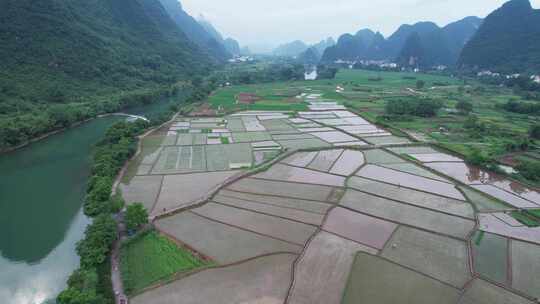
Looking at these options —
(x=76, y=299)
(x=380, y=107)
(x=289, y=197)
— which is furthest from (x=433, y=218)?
(x=380, y=107)

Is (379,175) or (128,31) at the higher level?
(128,31)

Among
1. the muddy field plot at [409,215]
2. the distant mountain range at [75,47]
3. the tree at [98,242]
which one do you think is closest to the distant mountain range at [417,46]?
the distant mountain range at [75,47]

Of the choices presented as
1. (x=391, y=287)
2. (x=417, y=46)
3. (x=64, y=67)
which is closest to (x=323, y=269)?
(x=391, y=287)

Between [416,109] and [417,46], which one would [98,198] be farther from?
[417,46]

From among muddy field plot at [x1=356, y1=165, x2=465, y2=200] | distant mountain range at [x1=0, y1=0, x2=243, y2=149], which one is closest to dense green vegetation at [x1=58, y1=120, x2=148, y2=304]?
distant mountain range at [x1=0, y1=0, x2=243, y2=149]

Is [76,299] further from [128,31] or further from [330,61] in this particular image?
[330,61]

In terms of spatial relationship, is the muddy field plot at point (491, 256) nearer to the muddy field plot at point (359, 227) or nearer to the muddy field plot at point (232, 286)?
the muddy field plot at point (359, 227)
